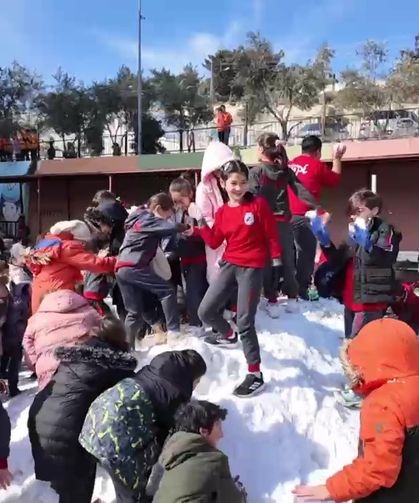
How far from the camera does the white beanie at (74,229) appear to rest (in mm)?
4934

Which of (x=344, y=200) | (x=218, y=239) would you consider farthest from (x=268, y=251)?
(x=344, y=200)

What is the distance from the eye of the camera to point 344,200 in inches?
672

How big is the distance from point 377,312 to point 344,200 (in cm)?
1287

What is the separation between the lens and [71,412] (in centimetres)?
327

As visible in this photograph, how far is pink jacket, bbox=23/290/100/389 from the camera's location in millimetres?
3887

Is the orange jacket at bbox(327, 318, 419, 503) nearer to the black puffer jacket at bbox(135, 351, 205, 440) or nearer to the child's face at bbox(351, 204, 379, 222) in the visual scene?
the black puffer jacket at bbox(135, 351, 205, 440)

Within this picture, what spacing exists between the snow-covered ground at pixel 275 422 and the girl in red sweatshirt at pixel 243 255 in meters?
0.23

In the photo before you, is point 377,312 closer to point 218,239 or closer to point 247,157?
point 218,239

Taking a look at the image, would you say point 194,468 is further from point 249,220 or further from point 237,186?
point 237,186

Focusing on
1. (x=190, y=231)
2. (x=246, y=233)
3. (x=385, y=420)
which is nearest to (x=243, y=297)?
(x=246, y=233)

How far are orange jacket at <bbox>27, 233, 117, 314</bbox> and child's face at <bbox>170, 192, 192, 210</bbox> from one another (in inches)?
38.8

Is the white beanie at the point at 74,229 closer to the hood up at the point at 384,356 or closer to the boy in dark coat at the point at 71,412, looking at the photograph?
the boy in dark coat at the point at 71,412

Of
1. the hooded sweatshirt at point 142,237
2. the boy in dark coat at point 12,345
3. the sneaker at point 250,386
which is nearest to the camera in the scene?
the sneaker at point 250,386

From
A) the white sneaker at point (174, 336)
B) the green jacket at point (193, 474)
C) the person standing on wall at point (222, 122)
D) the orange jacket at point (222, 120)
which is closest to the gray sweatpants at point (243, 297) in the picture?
the white sneaker at point (174, 336)
